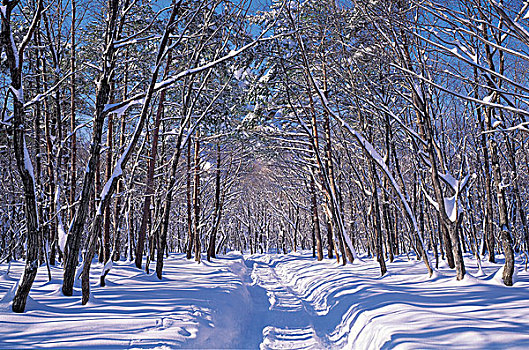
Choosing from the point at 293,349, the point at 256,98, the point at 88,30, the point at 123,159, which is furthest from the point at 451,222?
the point at 88,30

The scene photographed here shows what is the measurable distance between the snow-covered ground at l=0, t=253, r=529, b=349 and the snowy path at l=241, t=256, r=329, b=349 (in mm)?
20

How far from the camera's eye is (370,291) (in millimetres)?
8078

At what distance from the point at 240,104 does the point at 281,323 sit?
13.1 m

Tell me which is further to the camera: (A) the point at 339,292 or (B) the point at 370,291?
(A) the point at 339,292

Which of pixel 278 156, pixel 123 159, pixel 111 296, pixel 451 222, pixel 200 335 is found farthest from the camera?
pixel 278 156

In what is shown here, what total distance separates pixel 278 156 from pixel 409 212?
12.1m

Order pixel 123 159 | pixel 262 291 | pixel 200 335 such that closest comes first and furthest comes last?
1. pixel 200 335
2. pixel 123 159
3. pixel 262 291

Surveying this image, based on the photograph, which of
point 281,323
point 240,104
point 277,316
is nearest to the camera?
point 281,323

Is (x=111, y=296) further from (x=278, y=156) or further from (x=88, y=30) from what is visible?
(x=278, y=156)

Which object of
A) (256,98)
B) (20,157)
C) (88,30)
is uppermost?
(88,30)

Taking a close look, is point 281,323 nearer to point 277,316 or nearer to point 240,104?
point 277,316

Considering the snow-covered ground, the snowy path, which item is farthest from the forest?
the snowy path

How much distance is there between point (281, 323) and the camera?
23.6 ft

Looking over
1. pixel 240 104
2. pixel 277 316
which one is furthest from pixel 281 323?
pixel 240 104
